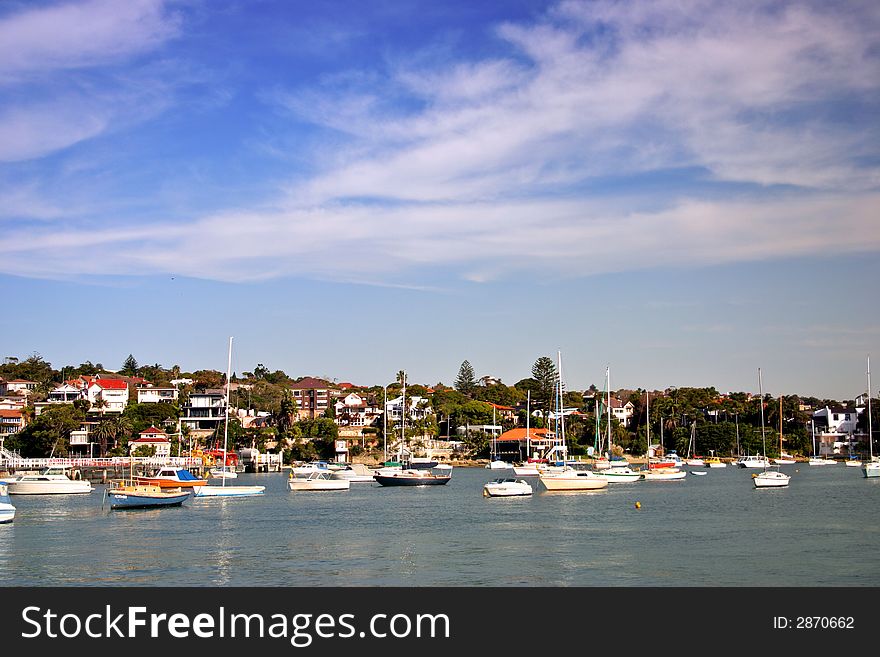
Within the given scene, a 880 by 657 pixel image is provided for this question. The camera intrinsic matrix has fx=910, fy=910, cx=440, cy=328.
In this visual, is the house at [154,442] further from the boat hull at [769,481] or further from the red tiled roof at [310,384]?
the boat hull at [769,481]

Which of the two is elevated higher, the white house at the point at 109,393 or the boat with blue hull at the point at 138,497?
the white house at the point at 109,393

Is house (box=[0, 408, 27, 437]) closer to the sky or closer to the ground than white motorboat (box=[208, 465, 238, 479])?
closer to the sky

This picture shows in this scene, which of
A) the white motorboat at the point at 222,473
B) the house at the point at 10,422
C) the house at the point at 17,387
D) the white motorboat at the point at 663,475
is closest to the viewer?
the white motorboat at the point at 222,473

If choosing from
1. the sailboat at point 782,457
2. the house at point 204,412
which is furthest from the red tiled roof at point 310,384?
the sailboat at point 782,457

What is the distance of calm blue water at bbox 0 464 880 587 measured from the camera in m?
35.3

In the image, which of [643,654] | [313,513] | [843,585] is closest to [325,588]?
[643,654]

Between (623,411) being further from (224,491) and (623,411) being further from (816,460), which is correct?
(224,491)

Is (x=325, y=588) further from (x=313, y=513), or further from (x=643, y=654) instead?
(x=313, y=513)

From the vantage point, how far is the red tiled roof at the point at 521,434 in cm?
15825

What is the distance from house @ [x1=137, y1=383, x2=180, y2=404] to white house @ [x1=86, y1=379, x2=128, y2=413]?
3261 mm

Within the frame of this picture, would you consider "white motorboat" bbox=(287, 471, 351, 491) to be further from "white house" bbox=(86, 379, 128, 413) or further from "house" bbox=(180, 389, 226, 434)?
"white house" bbox=(86, 379, 128, 413)

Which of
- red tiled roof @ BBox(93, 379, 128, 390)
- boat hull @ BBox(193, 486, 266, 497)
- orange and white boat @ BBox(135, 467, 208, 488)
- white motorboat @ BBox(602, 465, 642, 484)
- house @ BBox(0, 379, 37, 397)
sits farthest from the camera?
house @ BBox(0, 379, 37, 397)

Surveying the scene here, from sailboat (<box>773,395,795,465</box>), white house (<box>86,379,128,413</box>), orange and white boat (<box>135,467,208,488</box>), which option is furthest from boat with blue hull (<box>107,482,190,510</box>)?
sailboat (<box>773,395,795,465</box>)

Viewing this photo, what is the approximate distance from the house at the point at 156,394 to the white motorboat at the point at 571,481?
101153 mm
